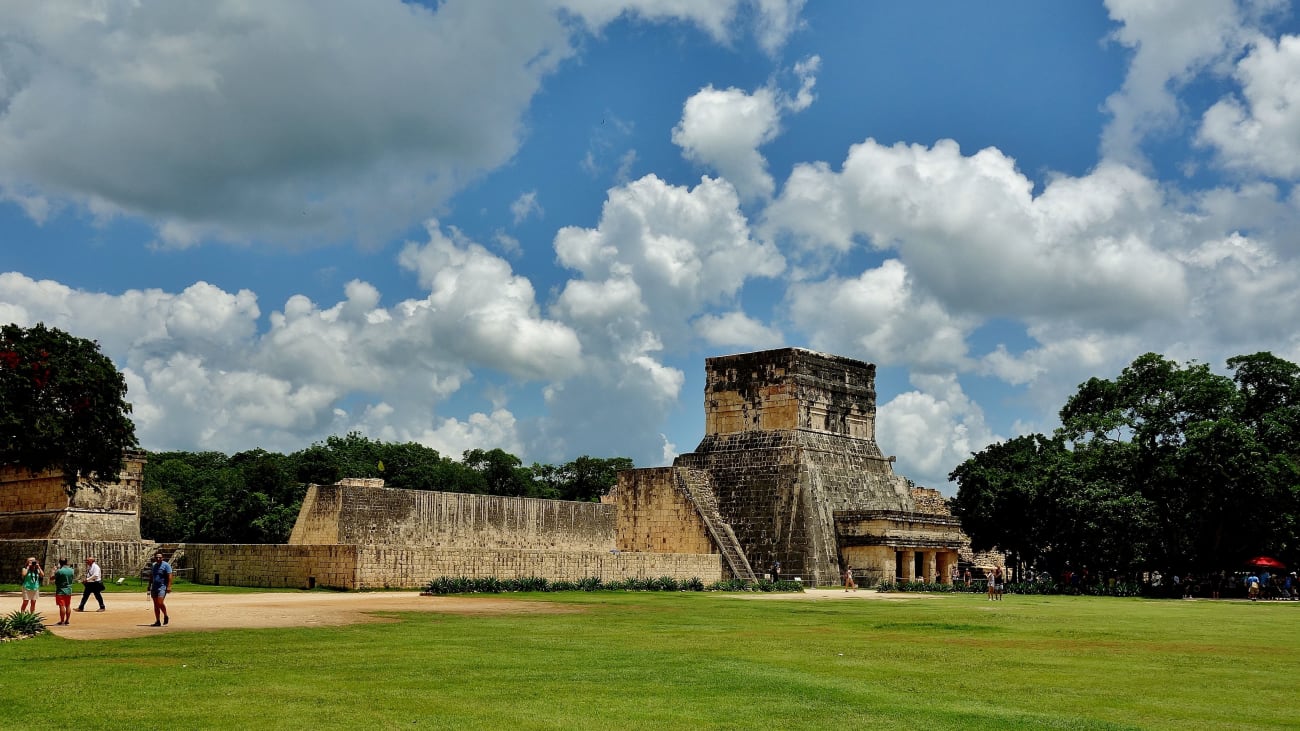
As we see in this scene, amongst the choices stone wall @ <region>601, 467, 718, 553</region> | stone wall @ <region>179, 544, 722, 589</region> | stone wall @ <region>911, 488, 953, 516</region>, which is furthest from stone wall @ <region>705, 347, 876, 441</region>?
stone wall @ <region>179, 544, 722, 589</region>

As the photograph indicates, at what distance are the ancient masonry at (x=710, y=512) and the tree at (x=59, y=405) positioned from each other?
3.88 meters

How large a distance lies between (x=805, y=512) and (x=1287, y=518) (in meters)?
13.7

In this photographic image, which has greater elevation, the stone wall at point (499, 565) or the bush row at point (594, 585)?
the stone wall at point (499, 565)

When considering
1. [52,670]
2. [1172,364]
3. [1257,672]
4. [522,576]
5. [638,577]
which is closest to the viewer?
[52,670]

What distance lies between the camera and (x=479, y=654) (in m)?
11.6

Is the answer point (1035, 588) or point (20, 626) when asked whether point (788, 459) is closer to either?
point (1035, 588)

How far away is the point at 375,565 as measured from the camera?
944 inches

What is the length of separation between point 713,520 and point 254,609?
18.3m

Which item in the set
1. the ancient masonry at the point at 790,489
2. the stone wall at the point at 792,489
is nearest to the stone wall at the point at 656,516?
the ancient masonry at the point at 790,489

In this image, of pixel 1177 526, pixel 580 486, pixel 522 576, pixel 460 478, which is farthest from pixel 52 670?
pixel 580 486

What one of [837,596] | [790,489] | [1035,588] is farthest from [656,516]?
[1035,588]

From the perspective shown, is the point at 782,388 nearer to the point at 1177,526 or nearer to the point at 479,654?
the point at 1177,526

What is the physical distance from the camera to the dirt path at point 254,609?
47.2 feet

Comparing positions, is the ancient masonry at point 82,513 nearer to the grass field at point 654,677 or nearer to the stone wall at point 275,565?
the stone wall at point 275,565
